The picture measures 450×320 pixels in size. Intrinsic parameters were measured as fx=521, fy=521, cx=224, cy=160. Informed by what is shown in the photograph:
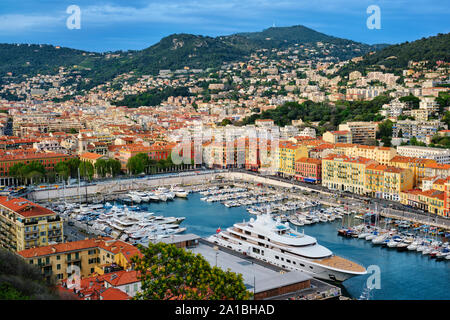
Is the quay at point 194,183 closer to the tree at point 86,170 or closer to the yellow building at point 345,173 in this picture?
the yellow building at point 345,173

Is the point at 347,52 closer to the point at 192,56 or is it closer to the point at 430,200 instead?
the point at 192,56

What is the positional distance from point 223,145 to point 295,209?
11.1 metres

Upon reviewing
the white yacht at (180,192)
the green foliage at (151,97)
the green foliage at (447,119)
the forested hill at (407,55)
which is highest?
the forested hill at (407,55)

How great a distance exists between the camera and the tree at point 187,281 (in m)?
7.82

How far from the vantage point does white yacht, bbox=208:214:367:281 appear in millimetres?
12609

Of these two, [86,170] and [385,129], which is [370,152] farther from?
[86,170]

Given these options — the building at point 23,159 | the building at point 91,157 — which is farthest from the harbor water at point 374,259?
the building at point 23,159

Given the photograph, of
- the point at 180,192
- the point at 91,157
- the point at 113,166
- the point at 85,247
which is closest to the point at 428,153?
the point at 180,192

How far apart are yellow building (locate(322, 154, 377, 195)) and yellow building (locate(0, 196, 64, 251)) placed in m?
14.5

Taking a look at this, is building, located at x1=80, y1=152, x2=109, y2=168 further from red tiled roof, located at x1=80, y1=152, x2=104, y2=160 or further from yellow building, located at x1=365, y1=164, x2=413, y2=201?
yellow building, located at x1=365, y1=164, x2=413, y2=201

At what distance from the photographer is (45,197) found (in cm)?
2317

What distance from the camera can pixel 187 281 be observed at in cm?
806

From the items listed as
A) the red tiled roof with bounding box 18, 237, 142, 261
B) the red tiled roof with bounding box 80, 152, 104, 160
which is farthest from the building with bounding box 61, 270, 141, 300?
the red tiled roof with bounding box 80, 152, 104, 160

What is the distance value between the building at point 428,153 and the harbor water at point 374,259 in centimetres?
890
